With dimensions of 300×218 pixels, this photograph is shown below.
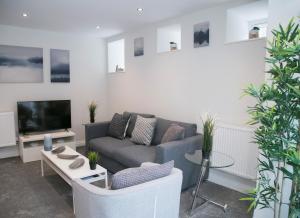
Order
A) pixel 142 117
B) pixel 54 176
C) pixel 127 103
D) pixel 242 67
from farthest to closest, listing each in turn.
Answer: pixel 127 103, pixel 142 117, pixel 54 176, pixel 242 67

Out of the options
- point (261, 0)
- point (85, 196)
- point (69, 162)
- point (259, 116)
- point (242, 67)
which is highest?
point (261, 0)

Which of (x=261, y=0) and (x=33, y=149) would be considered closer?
(x=261, y=0)

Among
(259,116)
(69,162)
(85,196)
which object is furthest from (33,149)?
(259,116)

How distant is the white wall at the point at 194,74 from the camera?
3.01 meters

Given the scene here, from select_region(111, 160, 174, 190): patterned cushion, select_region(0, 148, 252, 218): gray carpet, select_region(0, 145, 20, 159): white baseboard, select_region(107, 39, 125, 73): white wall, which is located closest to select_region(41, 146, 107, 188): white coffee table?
select_region(0, 148, 252, 218): gray carpet

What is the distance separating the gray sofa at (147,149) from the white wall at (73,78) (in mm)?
1298

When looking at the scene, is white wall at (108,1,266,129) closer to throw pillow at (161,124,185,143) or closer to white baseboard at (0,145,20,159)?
throw pillow at (161,124,185,143)

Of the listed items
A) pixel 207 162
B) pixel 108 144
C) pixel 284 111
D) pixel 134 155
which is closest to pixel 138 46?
pixel 108 144

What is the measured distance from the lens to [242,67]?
9.81 ft

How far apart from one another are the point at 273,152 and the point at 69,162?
245 centimetres

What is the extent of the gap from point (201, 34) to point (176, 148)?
172 cm

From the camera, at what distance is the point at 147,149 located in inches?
136

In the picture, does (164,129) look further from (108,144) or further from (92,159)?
(92,159)

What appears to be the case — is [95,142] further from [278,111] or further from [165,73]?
[278,111]
